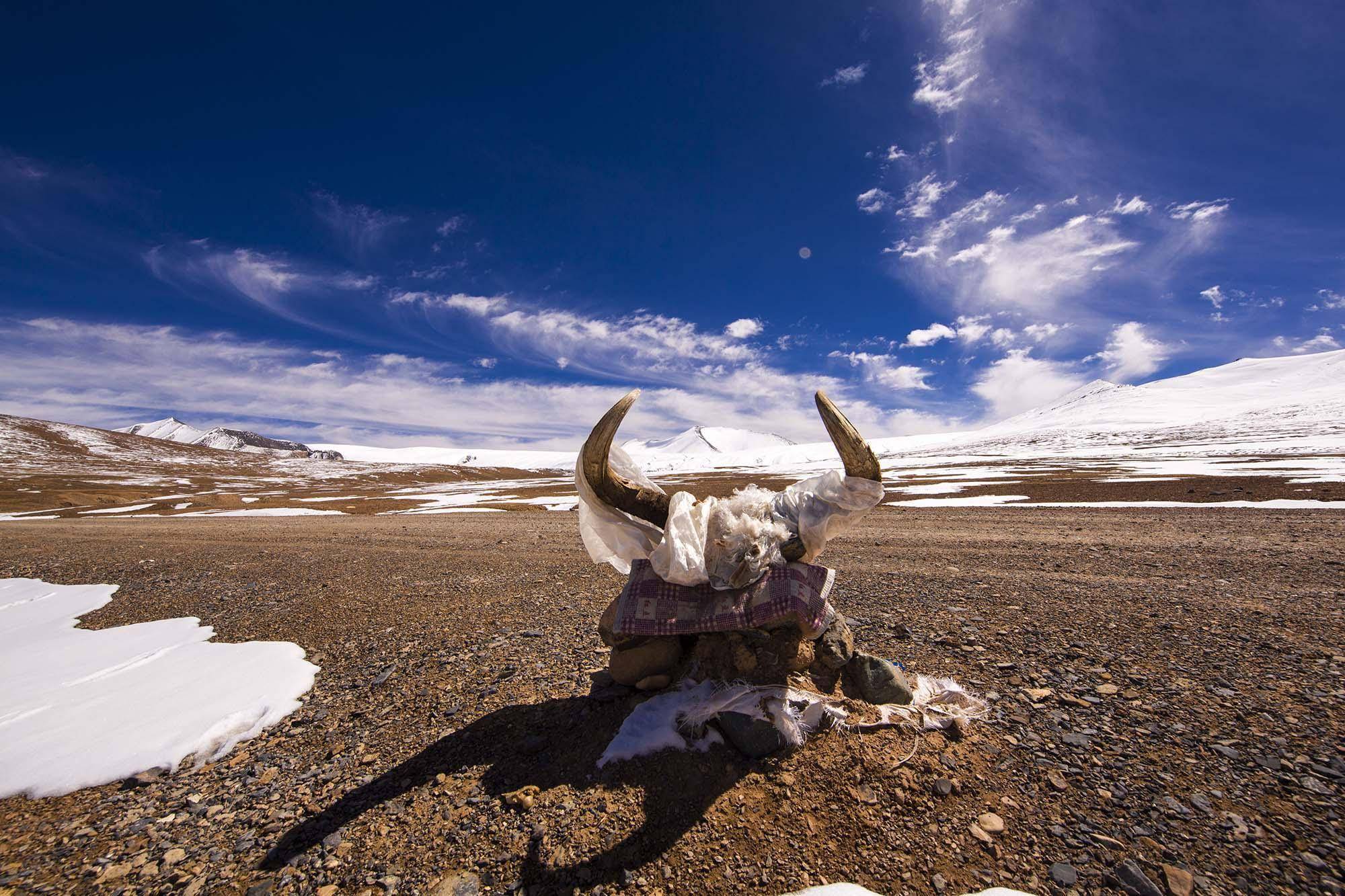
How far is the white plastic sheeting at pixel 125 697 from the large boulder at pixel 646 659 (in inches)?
133

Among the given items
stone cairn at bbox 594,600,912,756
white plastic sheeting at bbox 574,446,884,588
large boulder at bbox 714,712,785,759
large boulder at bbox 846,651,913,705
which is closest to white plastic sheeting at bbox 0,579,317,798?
stone cairn at bbox 594,600,912,756

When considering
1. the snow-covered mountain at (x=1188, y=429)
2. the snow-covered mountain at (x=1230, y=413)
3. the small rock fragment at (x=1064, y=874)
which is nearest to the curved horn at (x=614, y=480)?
the small rock fragment at (x=1064, y=874)

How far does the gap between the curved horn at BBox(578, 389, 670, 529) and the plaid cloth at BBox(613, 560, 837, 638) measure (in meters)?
0.46

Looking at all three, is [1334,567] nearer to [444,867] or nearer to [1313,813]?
[1313,813]

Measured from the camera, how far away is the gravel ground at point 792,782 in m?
2.87

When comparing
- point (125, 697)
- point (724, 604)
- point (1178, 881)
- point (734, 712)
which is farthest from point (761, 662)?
point (125, 697)

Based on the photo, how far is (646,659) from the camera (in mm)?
4102

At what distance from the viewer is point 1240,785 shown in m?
3.28

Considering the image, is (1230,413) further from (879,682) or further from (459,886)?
(459,886)

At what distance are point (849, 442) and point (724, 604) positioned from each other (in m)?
1.51

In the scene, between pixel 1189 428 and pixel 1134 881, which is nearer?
pixel 1134 881

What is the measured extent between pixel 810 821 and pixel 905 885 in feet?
1.87

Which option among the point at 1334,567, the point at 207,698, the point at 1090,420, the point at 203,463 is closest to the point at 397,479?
the point at 203,463

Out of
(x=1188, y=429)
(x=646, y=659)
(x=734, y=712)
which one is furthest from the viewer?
(x=1188, y=429)
